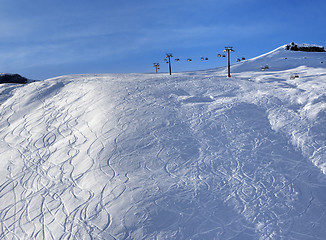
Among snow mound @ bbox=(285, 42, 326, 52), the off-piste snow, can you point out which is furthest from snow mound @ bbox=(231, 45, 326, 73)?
the off-piste snow

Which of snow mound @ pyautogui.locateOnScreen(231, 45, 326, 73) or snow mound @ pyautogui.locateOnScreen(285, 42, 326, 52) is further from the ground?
snow mound @ pyautogui.locateOnScreen(285, 42, 326, 52)

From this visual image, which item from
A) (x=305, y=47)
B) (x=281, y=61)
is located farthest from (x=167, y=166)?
(x=305, y=47)

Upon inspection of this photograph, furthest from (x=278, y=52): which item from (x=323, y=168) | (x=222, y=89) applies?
(x=323, y=168)

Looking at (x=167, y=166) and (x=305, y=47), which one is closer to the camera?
(x=167, y=166)

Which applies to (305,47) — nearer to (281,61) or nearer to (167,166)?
(281,61)

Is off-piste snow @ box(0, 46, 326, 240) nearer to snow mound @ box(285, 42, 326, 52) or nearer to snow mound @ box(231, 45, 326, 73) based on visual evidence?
snow mound @ box(231, 45, 326, 73)

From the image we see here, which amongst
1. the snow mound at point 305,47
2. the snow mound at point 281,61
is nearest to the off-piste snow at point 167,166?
Answer: the snow mound at point 281,61

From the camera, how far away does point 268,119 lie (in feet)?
42.0

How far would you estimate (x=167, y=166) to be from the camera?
31.5 feet

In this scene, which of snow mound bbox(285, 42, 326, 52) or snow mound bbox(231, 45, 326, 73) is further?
snow mound bbox(285, 42, 326, 52)

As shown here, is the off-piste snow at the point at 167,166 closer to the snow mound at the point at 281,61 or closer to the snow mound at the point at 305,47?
the snow mound at the point at 281,61

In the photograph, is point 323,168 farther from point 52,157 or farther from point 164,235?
point 52,157

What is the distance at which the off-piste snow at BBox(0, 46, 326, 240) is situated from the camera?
24.7 feet

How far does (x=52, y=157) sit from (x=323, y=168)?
1042cm
